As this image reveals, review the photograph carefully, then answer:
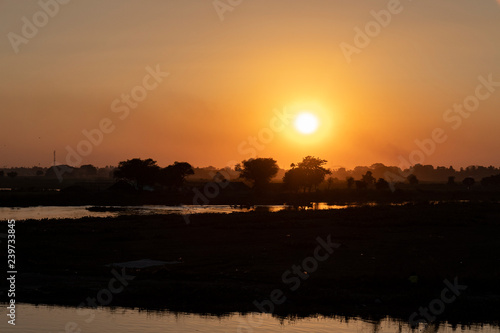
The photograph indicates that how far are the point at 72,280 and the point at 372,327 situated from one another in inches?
600

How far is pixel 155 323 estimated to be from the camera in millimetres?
22922

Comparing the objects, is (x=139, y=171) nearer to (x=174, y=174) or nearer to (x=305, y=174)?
(x=174, y=174)

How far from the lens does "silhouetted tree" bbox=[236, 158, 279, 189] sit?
164 m

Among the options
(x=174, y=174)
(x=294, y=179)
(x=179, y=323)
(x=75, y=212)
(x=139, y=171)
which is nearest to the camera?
(x=179, y=323)

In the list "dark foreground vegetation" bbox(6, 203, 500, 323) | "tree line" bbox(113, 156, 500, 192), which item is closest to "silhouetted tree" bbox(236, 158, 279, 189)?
"tree line" bbox(113, 156, 500, 192)

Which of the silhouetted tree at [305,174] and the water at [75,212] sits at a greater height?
the silhouetted tree at [305,174]

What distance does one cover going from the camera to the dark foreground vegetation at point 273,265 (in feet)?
85.9

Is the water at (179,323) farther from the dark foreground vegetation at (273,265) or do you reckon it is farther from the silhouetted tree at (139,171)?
the silhouetted tree at (139,171)

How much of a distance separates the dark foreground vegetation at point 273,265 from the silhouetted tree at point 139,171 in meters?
90.0

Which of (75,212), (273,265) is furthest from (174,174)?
(273,265)

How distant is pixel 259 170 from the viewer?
537 ft

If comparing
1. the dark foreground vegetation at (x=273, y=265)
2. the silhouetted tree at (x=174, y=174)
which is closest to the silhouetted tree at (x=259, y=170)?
the silhouetted tree at (x=174, y=174)

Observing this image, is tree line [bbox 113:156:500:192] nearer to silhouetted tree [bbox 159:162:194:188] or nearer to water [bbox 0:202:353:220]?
silhouetted tree [bbox 159:162:194:188]

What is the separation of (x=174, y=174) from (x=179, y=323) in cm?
13876
